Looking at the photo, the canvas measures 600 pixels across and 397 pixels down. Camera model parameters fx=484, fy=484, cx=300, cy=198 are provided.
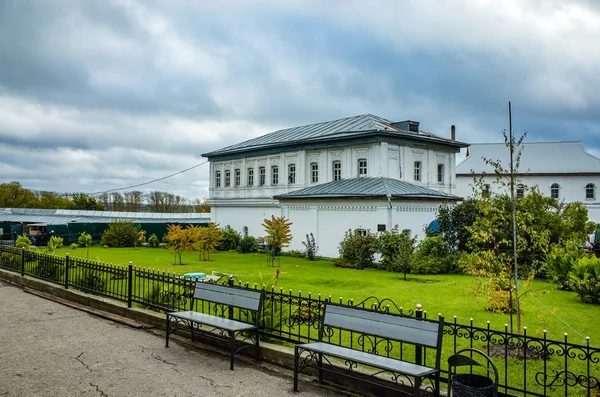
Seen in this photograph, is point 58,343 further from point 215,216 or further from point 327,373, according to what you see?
point 215,216

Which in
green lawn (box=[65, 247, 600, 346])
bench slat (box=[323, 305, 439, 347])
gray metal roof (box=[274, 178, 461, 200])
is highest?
gray metal roof (box=[274, 178, 461, 200])

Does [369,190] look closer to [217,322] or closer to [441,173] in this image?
[441,173]

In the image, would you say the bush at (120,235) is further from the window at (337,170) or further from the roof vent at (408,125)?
the roof vent at (408,125)

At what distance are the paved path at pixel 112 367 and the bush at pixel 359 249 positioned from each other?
17.0 m

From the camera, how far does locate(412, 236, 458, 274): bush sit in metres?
23.6

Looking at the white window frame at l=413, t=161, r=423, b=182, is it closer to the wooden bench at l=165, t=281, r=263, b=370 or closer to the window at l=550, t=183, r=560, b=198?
the wooden bench at l=165, t=281, r=263, b=370

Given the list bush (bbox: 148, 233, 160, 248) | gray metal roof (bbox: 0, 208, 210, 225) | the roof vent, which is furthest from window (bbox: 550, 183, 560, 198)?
bush (bbox: 148, 233, 160, 248)

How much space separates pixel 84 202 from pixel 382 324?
77.0 meters

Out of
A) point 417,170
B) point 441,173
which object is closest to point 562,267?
point 417,170

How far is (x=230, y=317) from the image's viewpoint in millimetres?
9039

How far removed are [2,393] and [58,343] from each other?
8.73 feet

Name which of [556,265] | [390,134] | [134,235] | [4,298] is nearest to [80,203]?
[134,235]

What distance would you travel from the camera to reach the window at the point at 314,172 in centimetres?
3606

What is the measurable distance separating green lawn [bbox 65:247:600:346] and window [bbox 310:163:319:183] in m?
9.40
